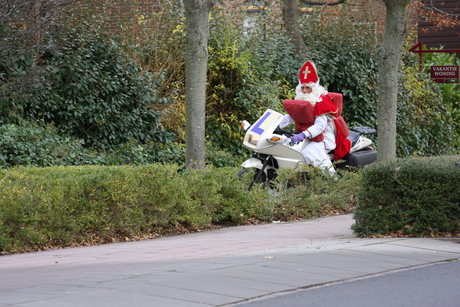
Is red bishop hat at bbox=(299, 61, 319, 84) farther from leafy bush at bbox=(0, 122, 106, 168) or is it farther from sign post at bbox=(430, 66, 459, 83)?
sign post at bbox=(430, 66, 459, 83)

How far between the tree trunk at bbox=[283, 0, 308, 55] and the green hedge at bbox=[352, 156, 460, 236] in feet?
35.7

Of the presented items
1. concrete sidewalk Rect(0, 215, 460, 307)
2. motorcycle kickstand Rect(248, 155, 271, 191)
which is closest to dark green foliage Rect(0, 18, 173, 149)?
motorcycle kickstand Rect(248, 155, 271, 191)

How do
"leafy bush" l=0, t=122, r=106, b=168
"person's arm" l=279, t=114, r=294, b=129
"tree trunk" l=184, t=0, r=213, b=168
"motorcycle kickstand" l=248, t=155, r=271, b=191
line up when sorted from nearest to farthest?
"tree trunk" l=184, t=0, r=213, b=168, "motorcycle kickstand" l=248, t=155, r=271, b=191, "person's arm" l=279, t=114, r=294, b=129, "leafy bush" l=0, t=122, r=106, b=168

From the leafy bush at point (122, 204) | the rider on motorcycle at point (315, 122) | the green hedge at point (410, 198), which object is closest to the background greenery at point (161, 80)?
the rider on motorcycle at point (315, 122)

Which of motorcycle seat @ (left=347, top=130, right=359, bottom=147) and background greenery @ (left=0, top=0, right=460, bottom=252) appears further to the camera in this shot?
motorcycle seat @ (left=347, top=130, right=359, bottom=147)

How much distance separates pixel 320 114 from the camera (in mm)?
13125

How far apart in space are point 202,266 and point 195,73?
470 centimetres

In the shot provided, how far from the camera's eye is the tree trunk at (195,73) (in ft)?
37.1

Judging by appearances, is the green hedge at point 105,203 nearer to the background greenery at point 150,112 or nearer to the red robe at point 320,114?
the background greenery at point 150,112

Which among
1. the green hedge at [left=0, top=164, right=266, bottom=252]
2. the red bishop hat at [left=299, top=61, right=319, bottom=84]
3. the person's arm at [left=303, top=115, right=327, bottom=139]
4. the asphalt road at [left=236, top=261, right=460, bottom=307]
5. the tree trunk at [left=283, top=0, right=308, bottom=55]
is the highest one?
the tree trunk at [left=283, top=0, right=308, bottom=55]

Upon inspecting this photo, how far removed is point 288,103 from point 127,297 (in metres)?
7.83

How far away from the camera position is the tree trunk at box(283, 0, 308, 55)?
66.5 ft

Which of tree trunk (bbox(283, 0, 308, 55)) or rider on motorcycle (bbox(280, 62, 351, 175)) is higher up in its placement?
tree trunk (bbox(283, 0, 308, 55))

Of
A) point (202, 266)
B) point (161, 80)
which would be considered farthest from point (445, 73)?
point (202, 266)
